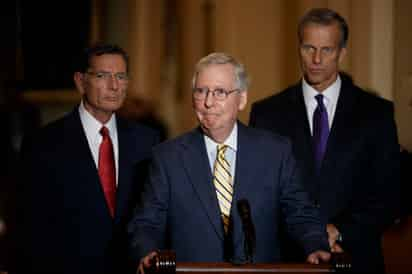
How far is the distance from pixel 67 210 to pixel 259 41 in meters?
4.61

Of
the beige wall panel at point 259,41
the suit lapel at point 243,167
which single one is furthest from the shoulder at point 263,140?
the beige wall panel at point 259,41

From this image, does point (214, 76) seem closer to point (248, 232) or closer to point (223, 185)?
point (223, 185)

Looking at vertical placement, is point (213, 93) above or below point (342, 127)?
above

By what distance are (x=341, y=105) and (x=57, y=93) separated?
898 cm

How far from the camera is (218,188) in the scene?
3416 mm

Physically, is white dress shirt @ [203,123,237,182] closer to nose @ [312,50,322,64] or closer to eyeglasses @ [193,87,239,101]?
eyeglasses @ [193,87,239,101]

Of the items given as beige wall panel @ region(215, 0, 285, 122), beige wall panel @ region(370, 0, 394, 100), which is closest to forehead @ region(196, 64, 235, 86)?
beige wall panel @ region(370, 0, 394, 100)

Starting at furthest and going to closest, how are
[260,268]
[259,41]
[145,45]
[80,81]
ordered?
[145,45], [259,41], [80,81], [260,268]

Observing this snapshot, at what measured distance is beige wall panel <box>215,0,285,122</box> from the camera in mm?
8031

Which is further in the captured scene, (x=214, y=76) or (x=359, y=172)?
(x=359, y=172)

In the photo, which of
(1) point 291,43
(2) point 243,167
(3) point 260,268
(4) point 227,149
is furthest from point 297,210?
(1) point 291,43

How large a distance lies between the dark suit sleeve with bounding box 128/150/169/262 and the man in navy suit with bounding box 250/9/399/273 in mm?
841

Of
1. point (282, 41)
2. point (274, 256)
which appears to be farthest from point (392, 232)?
point (282, 41)

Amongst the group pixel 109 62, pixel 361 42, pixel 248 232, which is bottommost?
pixel 248 232
